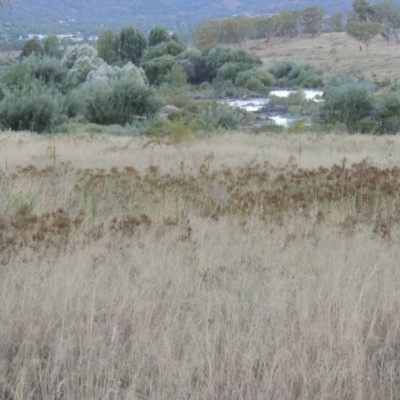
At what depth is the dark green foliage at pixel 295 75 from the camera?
51406 mm

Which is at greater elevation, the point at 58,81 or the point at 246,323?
the point at 246,323

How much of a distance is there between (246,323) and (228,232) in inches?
75.6

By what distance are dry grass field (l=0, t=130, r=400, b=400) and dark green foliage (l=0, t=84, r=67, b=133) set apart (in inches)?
569

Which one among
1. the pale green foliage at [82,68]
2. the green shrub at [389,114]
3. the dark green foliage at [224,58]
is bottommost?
the dark green foliage at [224,58]

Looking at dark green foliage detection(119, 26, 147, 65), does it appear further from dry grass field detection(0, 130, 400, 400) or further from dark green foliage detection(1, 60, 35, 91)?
dry grass field detection(0, 130, 400, 400)

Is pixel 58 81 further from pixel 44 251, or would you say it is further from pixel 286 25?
pixel 286 25

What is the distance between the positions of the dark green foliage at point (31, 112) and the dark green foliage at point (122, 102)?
3773 mm

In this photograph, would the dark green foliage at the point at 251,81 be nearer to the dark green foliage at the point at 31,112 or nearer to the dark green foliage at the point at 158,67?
the dark green foliage at the point at 158,67

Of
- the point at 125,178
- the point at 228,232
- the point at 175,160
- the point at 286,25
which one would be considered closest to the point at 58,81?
the point at 175,160

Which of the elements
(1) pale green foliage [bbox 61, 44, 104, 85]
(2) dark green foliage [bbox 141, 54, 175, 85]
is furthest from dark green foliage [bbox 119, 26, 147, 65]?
(1) pale green foliage [bbox 61, 44, 104, 85]

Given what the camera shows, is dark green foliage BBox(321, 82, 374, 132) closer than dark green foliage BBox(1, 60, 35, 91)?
Yes

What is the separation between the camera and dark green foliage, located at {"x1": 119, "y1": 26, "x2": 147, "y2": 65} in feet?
201

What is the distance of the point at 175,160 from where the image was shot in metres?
10.2

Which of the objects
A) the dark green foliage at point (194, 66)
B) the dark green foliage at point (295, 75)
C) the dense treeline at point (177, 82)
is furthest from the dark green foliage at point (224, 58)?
the dark green foliage at point (295, 75)
